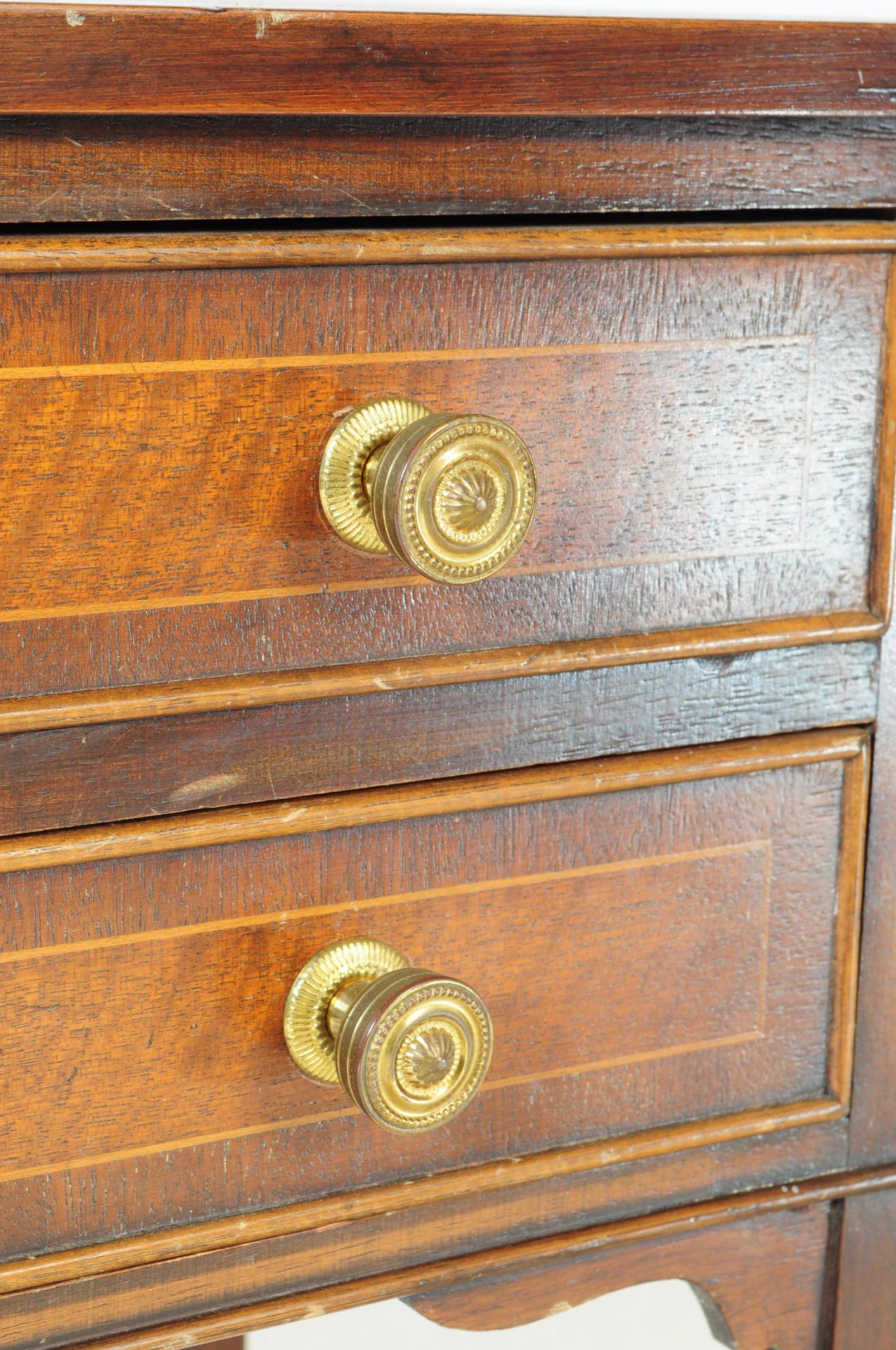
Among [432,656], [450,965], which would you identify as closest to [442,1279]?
[450,965]

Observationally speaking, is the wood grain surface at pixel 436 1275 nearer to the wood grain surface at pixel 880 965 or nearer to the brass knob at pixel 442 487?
the wood grain surface at pixel 880 965

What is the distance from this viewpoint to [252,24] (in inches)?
15.1

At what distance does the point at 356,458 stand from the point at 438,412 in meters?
0.03

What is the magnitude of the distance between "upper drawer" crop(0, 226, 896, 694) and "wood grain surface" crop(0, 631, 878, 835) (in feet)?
0.06

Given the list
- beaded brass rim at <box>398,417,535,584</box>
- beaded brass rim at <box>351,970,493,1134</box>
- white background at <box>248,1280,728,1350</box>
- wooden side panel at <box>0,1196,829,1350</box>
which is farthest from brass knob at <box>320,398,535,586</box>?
white background at <box>248,1280,728,1350</box>

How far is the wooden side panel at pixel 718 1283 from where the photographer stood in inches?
20.8

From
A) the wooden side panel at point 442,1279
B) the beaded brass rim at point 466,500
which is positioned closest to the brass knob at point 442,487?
the beaded brass rim at point 466,500

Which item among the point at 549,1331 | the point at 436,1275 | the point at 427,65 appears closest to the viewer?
the point at 427,65

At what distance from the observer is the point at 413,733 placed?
1.56 ft

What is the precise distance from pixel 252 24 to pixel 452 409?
0.42 ft

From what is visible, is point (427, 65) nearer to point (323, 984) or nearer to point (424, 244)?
point (424, 244)

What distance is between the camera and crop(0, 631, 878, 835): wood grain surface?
1.44 feet

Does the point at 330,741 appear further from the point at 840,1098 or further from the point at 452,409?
the point at 840,1098

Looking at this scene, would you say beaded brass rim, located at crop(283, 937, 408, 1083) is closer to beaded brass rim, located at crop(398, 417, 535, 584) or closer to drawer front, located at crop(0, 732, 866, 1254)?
drawer front, located at crop(0, 732, 866, 1254)
